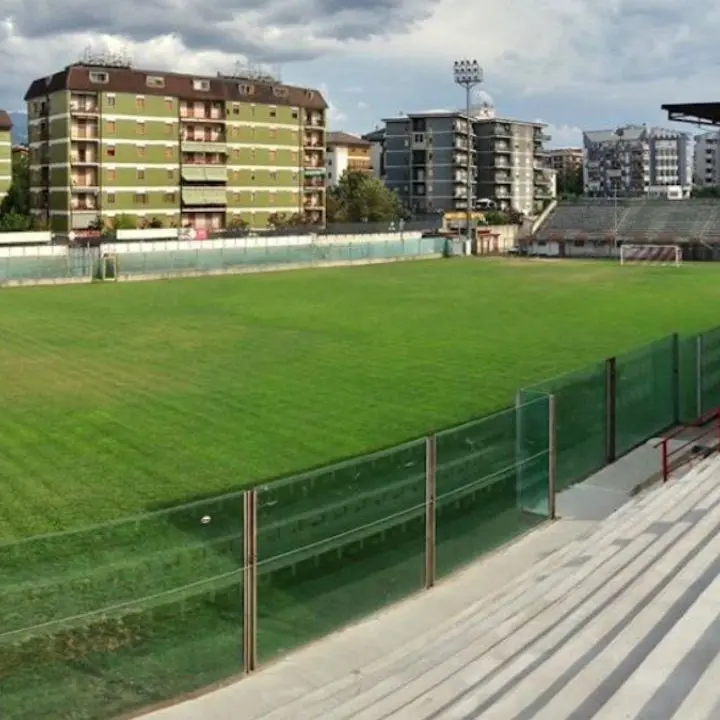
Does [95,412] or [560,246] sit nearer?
[95,412]

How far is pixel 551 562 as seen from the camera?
10.7m

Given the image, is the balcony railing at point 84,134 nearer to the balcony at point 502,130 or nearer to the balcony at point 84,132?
the balcony at point 84,132

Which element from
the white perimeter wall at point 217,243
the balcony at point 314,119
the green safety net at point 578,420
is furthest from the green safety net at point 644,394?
the balcony at point 314,119

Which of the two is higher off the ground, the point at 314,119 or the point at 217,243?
the point at 314,119

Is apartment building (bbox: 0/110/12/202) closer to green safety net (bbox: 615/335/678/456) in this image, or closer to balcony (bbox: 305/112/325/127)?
balcony (bbox: 305/112/325/127)

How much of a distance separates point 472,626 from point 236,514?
84.3 inches

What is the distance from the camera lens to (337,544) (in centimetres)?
930

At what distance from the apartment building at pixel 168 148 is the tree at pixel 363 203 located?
16.4 ft

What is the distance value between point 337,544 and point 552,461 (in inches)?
169

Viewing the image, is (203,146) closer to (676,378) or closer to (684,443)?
(676,378)

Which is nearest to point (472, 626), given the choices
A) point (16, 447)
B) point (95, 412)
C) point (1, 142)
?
point (16, 447)

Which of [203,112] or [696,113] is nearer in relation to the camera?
[696,113]

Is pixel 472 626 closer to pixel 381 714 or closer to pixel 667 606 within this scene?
pixel 667 606

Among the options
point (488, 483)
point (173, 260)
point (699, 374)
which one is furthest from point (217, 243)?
point (488, 483)
